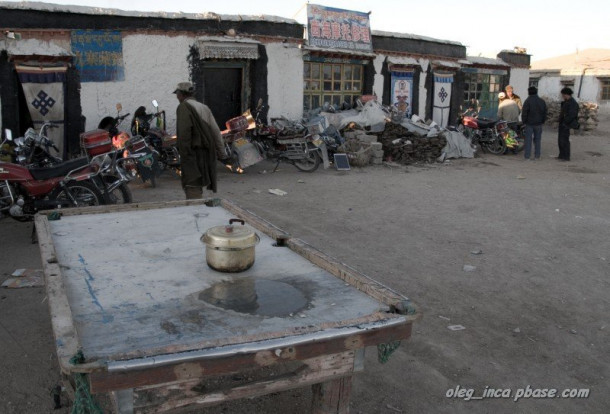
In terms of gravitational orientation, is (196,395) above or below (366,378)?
above

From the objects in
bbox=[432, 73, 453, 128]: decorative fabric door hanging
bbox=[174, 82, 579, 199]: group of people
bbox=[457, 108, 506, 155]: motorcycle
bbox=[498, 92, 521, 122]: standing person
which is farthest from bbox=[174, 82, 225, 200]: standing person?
bbox=[432, 73, 453, 128]: decorative fabric door hanging

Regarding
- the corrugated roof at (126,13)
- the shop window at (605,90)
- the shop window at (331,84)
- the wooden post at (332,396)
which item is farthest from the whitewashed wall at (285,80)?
the shop window at (605,90)

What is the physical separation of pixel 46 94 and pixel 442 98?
36.4 ft

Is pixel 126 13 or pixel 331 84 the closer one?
pixel 126 13

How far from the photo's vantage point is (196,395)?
1844 mm

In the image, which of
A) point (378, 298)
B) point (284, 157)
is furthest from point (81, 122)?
point (378, 298)

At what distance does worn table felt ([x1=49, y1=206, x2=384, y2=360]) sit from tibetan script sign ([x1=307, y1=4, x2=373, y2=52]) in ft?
32.2

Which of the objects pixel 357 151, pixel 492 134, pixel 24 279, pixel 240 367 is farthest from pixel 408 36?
pixel 240 367

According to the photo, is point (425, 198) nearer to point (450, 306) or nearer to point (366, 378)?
point (450, 306)

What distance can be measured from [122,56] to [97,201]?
186 inches

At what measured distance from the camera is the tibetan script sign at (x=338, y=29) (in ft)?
40.1

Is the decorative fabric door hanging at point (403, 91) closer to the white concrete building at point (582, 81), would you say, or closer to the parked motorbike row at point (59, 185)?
the parked motorbike row at point (59, 185)

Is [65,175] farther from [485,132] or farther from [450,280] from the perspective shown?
[485,132]

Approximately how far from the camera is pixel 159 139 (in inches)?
364
